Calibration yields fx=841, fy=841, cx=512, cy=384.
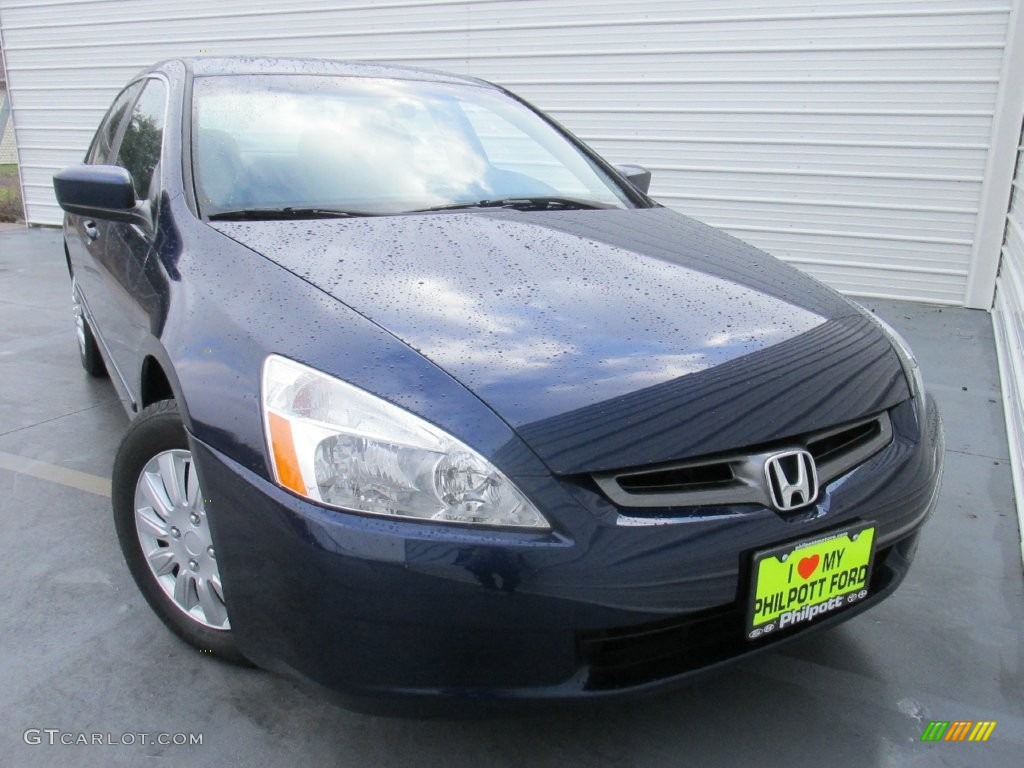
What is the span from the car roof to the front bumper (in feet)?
5.36

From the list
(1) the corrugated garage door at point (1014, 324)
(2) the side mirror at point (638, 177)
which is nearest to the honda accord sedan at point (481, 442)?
(2) the side mirror at point (638, 177)

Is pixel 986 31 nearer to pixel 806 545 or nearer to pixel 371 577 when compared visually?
pixel 806 545

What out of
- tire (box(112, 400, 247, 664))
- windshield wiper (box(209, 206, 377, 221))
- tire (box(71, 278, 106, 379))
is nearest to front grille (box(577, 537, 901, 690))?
tire (box(112, 400, 247, 664))

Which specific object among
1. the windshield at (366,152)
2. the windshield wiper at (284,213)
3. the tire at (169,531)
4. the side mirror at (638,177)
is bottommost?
the tire at (169,531)

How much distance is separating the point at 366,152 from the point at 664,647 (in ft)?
5.54

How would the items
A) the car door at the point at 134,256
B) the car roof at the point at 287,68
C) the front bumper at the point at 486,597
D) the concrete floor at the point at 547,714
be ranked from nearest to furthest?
the front bumper at the point at 486,597, the concrete floor at the point at 547,714, the car door at the point at 134,256, the car roof at the point at 287,68

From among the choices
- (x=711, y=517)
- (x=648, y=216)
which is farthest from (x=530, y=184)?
(x=711, y=517)

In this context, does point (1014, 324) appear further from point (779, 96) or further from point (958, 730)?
point (958, 730)

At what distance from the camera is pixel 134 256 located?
2.37m

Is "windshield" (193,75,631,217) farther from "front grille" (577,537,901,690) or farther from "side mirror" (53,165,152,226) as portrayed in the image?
"front grille" (577,537,901,690)

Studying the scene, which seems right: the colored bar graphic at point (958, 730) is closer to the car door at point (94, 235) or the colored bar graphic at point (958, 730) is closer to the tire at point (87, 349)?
the car door at point (94, 235)

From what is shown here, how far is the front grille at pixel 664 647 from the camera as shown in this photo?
58.1 inches

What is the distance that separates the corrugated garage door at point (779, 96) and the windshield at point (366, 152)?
358 centimetres

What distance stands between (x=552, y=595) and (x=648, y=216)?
1.58 meters
